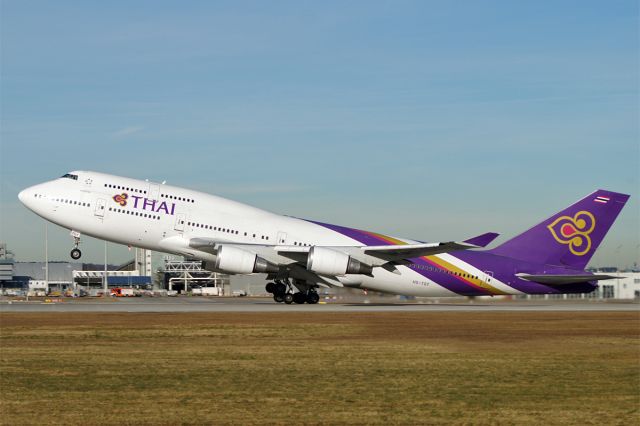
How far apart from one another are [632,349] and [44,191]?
116ft

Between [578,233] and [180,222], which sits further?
[578,233]

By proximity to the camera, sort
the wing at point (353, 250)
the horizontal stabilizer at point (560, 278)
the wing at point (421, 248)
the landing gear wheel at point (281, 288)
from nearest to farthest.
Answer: the wing at point (421, 248)
the wing at point (353, 250)
the horizontal stabilizer at point (560, 278)
the landing gear wheel at point (281, 288)

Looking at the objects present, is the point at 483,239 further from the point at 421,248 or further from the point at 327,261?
the point at 327,261

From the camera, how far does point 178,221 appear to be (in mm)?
47719

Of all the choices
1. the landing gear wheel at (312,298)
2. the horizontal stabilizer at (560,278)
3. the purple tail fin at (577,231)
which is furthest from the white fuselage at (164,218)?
the purple tail fin at (577,231)

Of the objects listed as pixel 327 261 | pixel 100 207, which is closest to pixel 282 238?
pixel 327 261

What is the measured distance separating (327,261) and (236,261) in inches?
196

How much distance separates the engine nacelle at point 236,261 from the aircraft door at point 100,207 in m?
7.08

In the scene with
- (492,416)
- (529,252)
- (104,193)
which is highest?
(104,193)

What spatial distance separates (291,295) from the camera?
50.6 meters

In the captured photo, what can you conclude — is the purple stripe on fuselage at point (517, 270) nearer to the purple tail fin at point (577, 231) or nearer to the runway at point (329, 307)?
the purple tail fin at point (577, 231)

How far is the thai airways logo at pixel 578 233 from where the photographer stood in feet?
168

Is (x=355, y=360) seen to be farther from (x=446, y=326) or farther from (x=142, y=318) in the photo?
(x=142, y=318)

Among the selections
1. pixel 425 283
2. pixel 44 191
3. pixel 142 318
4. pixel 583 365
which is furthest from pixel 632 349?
pixel 44 191
